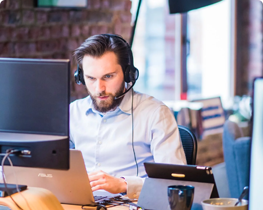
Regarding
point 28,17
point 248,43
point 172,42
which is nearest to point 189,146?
point 28,17

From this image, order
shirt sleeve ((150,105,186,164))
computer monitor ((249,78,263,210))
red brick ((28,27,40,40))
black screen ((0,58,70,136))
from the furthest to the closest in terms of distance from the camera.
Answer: red brick ((28,27,40,40)) → shirt sleeve ((150,105,186,164)) → black screen ((0,58,70,136)) → computer monitor ((249,78,263,210))

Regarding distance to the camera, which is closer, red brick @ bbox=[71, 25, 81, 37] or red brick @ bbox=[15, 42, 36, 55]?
red brick @ bbox=[15, 42, 36, 55]

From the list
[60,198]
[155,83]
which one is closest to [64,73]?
[60,198]

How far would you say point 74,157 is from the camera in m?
1.19

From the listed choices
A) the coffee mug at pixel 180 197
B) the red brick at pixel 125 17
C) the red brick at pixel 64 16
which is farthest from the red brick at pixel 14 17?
the coffee mug at pixel 180 197

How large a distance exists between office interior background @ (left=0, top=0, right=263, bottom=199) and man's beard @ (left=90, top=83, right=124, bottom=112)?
918 millimetres

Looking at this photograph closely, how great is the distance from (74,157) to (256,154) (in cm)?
66

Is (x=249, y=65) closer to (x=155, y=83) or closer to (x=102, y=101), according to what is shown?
(x=155, y=83)

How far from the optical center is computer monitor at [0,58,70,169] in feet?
3.46

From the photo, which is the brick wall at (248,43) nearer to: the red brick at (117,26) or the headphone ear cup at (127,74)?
the red brick at (117,26)

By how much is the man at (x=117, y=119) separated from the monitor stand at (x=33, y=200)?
1.56ft

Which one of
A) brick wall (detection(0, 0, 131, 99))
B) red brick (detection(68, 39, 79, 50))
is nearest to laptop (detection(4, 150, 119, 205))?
brick wall (detection(0, 0, 131, 99))

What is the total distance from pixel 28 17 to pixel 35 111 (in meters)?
1.53

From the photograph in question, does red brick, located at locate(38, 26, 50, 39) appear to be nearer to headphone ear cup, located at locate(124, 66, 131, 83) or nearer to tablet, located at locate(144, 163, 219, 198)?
headphone ear cup, located at locate(124, 66, 131, 83)
